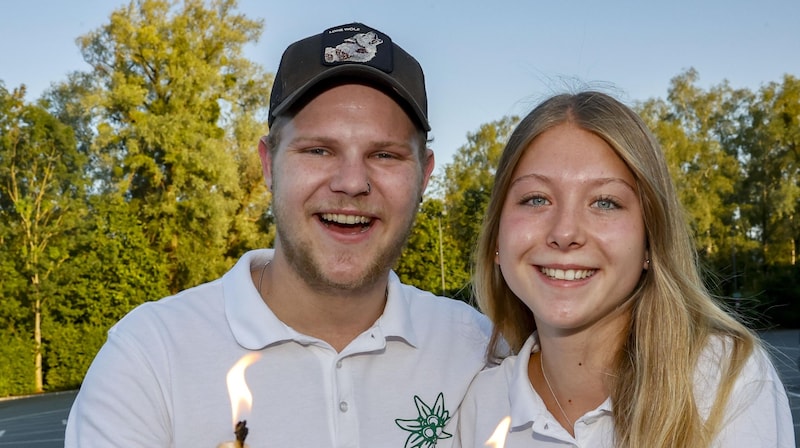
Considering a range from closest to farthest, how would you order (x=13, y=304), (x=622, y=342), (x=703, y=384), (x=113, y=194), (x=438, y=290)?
(x=703, y=384) → (x=622, y=342) → (x=13, y=304) → (x=113, y=194) → (x=438, y=290)

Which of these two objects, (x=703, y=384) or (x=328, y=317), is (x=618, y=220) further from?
(x=328, y=317)

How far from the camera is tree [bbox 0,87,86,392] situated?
28.7 meters

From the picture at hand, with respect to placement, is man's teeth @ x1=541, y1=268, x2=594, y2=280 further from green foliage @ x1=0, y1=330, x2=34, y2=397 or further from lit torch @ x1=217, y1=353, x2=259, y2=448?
green foliage @ x1=0, y1=330, x2=34, y2=397

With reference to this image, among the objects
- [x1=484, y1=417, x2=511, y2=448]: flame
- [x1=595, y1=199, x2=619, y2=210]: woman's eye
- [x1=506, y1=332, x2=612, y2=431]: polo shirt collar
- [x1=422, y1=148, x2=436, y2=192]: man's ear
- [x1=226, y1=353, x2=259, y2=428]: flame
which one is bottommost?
[x1=484, y1=417, x2=511, y2=448]: flame

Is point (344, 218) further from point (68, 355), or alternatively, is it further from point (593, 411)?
point (68, 355)

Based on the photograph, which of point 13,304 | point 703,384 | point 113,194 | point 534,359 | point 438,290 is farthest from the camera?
point 438,290

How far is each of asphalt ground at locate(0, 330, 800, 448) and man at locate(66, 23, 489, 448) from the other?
10027 millimetres

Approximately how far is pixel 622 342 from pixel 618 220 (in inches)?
20.0

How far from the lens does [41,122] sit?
1147 inches

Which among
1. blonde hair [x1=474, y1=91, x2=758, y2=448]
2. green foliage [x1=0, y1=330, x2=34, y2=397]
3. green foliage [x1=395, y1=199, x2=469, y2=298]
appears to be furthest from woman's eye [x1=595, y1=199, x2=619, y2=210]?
green foliage [x1=395, y1=199, x2=469, y2=298]

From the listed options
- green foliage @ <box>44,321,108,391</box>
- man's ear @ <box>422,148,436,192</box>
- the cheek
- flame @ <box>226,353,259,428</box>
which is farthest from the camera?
green foliage @ <box>44,321,108,391</box>

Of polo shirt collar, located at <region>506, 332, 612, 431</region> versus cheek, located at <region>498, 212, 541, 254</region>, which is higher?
cheek, located at <region>498, 212, 541, 254</region>

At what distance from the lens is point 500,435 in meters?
3.03

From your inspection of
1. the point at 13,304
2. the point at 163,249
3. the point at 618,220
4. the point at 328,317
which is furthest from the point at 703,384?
the point at 163,249
